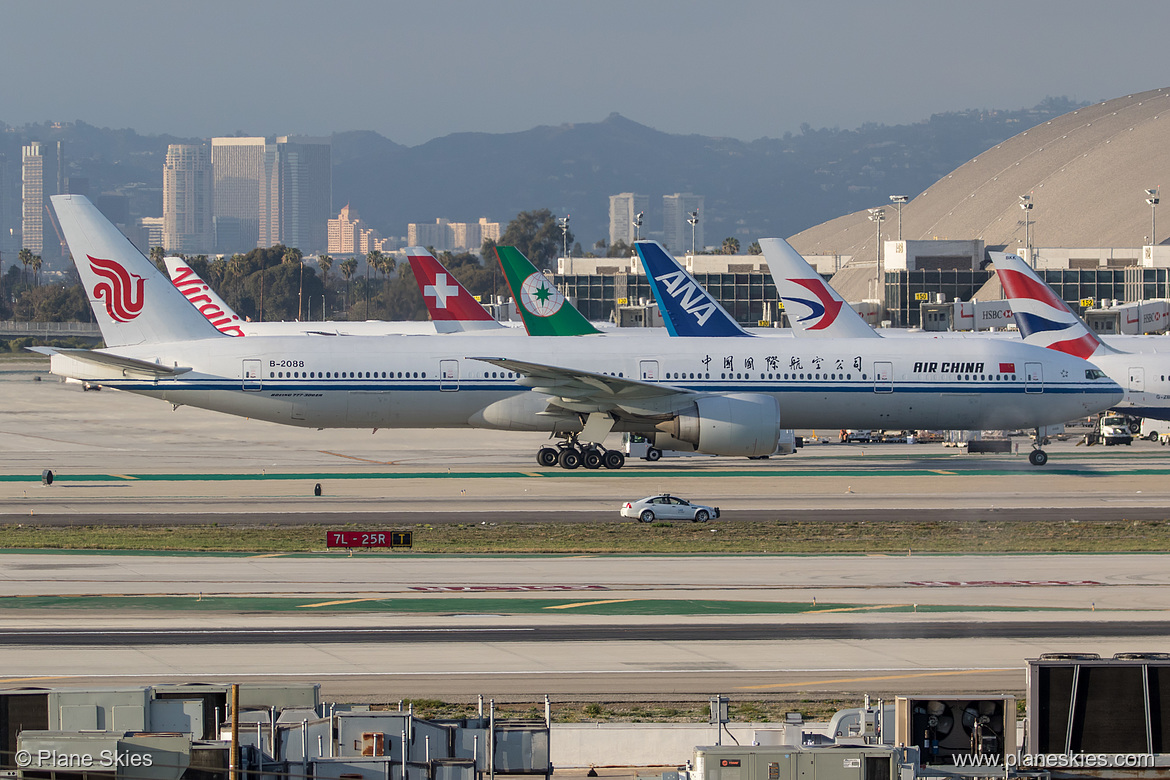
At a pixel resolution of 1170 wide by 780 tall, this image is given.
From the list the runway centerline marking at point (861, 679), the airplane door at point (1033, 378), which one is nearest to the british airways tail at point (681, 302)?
the airplane door at point (1033, 378)

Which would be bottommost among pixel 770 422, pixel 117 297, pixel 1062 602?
pixel 1062 602

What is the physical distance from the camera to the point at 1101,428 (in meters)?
69.1

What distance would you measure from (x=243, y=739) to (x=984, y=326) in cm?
10431

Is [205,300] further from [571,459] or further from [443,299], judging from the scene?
[571,459]

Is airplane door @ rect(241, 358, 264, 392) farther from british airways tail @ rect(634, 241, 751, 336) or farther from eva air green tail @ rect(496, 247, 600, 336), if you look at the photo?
british airways tail @ rect(634, 241, 751, 336)

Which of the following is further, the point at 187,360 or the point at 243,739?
the point at 187,360

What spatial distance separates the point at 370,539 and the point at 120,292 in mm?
21469

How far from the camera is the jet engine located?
49.3 metres

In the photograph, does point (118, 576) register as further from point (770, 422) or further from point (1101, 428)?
point (1101, 428)

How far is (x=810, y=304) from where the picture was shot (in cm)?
6675

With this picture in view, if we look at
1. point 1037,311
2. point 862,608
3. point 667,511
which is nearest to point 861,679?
point 862,608

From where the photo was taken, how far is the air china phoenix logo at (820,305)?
66688 mm

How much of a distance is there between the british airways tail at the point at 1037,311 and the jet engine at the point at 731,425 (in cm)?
2557

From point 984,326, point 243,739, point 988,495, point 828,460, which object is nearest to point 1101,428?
point 828,460
